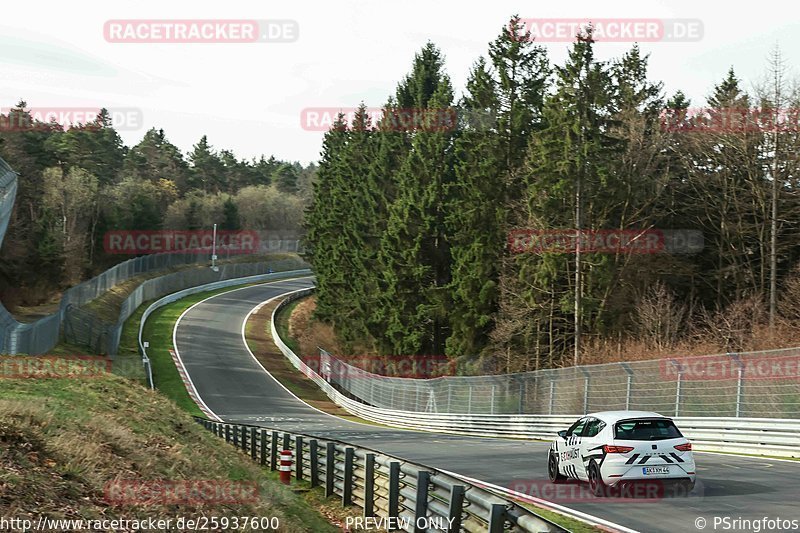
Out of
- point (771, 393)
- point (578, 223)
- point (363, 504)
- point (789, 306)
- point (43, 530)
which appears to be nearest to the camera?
point (43, 530)

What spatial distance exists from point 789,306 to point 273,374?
39.2 m

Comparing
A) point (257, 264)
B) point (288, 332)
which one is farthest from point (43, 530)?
point (257, 264)

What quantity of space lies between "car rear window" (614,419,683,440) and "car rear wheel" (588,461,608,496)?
0.71m

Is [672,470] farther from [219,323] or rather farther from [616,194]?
[219,323]

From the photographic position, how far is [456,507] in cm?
1092

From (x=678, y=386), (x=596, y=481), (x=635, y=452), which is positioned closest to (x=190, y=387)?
(x=678, y=386)

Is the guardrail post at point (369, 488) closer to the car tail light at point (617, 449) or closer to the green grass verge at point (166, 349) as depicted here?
the car tail light at point (617, 449)

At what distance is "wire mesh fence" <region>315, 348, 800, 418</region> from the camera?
77.5 feet

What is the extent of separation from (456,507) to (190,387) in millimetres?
52842

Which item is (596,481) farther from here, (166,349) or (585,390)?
(166,349)

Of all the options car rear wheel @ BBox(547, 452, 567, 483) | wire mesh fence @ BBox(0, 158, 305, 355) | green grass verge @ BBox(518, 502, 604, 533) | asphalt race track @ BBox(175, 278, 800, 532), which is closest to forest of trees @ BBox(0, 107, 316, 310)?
wire mesh fence @ BBox(0, 158, 305, 355)

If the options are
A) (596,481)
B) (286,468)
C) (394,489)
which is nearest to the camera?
(394,489)

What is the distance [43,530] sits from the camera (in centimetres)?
866

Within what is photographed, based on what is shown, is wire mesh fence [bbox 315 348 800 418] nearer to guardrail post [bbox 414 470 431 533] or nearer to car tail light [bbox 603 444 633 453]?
car tail light [bbox 603 444 633 453]
